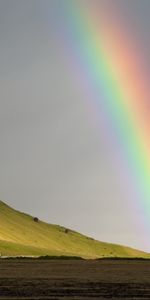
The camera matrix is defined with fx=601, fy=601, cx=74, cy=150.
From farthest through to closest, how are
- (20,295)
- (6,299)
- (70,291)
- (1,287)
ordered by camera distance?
(1,287) → (70,291) → (20,295) → (6,299)

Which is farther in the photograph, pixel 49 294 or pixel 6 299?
pixel 49 294

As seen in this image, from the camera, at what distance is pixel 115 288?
61875mm

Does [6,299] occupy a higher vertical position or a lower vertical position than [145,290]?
lower

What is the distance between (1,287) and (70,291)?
8107mm

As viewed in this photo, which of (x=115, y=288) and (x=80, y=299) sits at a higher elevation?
(x=115, y=288)

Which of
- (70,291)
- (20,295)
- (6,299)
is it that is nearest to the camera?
(6,299)

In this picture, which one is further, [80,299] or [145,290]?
[145,290]

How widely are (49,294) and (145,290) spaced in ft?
34.7

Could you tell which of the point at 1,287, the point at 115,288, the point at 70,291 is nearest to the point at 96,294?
the point at 70,291

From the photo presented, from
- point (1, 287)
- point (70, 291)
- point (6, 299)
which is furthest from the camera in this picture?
point (1, 287)

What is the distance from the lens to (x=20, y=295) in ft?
171

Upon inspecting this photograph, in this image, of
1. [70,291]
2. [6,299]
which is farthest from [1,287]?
[6,299]

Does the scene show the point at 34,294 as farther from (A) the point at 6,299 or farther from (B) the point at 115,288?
(B) the point at 115,288

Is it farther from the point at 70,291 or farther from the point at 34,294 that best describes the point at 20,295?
the point at 70,291
